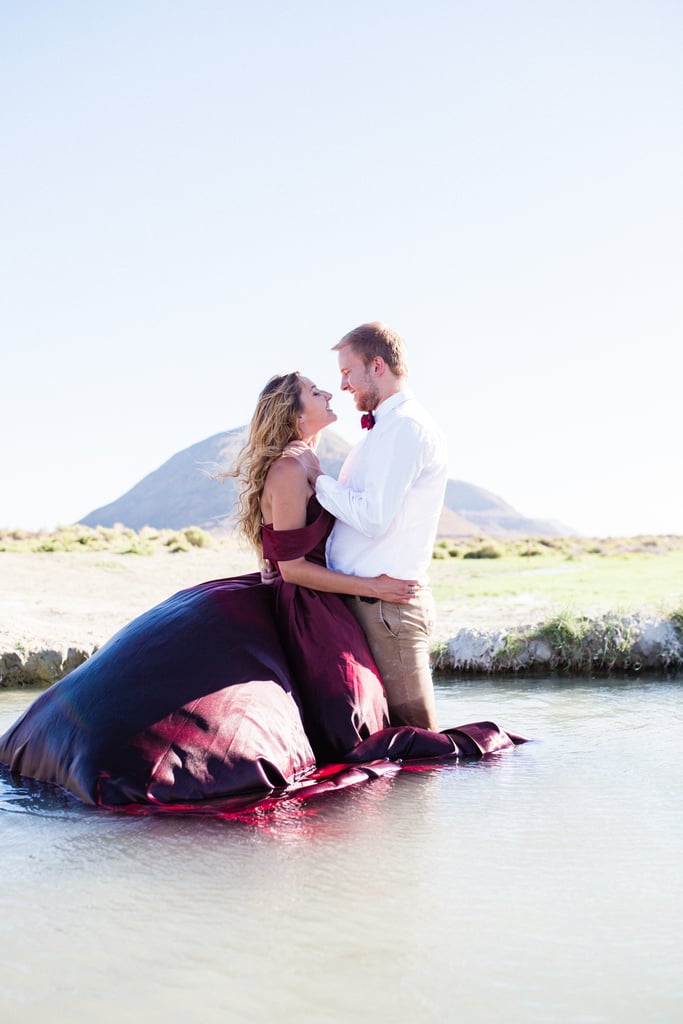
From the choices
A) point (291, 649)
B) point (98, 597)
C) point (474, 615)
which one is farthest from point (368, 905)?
point (98, 597)

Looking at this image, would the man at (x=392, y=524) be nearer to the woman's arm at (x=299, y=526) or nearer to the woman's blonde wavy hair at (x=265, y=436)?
the woman's arm at (x=299, y=526)

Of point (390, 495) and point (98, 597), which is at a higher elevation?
point (390, 495)

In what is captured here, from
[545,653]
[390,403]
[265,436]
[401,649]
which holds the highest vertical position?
[390,403]

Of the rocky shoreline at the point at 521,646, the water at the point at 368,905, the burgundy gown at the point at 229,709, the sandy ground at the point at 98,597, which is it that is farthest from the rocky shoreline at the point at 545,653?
the water at the point at 368,905

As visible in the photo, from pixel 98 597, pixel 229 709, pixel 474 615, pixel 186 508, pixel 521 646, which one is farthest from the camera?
pixel 186 508

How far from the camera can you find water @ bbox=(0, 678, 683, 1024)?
91.0 inches

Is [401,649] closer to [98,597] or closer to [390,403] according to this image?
[390,403]

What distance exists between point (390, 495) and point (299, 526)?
469 millimetres

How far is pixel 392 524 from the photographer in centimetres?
479

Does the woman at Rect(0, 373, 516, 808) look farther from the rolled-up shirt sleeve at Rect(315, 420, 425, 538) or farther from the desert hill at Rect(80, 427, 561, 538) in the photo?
the desert hill at Rect(80, 427, 561, 538)

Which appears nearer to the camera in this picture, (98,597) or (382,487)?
(382,487)

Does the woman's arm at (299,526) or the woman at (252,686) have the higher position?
the woman's arm at (299,526)

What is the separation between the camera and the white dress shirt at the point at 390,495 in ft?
15.1

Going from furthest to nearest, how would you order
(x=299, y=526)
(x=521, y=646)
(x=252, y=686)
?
(x=521, y=646), (x=299, y=526), (x=252, y=686)
